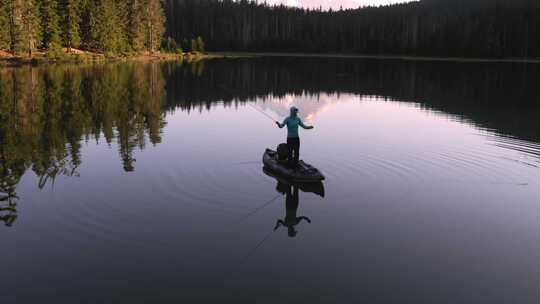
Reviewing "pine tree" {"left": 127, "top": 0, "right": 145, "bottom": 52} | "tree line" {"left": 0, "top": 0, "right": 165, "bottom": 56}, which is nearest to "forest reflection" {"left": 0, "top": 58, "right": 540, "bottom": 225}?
"tree line" {"left": 0, "top": 0, "right": 165, "bottom": 56}

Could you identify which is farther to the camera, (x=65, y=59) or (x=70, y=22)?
(x=70, y=22)

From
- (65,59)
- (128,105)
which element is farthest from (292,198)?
(65,59)

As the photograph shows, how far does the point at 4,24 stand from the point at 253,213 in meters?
81.1

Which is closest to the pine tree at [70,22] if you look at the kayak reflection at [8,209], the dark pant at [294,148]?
the kayak reflection at [8,209]

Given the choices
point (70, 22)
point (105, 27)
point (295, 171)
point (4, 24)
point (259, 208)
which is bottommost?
point (259, 208)

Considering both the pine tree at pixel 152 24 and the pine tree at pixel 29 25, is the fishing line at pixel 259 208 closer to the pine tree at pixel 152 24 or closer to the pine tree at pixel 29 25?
the pine tree at pixel 29 25

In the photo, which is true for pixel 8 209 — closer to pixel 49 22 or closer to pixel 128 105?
pixel 128 105

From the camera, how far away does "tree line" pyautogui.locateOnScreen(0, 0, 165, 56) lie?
266 feet

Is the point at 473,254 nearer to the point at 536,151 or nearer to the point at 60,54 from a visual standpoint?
the point at 536,151

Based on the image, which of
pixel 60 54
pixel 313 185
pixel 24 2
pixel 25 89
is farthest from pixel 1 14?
pixel 313 185

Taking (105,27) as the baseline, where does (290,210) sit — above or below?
below

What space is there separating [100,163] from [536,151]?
74.3ft

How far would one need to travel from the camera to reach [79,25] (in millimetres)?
100125

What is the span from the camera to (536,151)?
2603cm
